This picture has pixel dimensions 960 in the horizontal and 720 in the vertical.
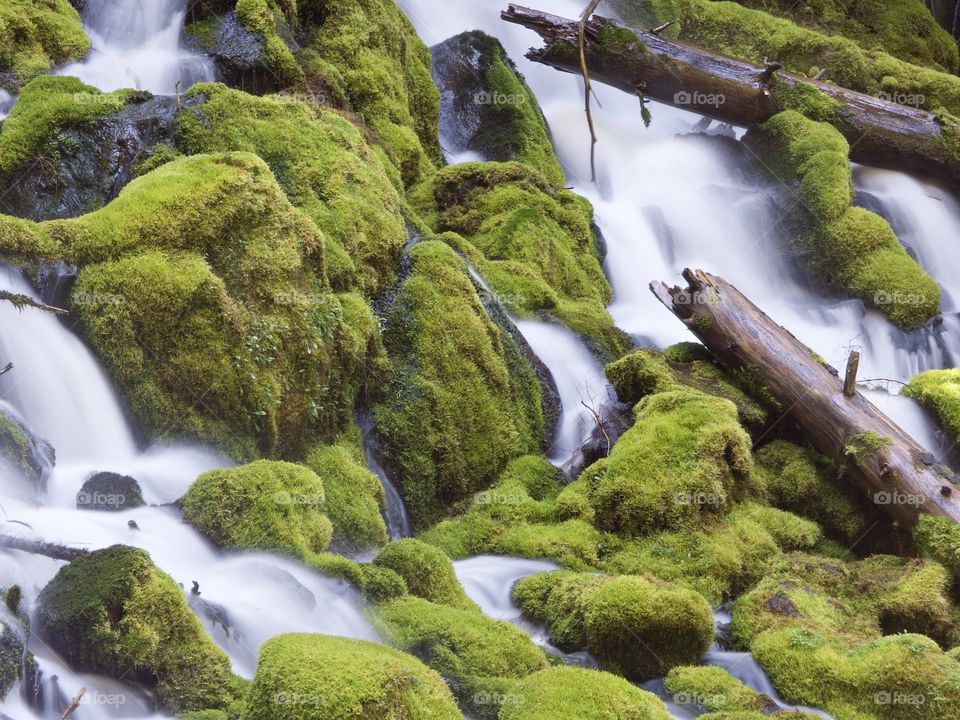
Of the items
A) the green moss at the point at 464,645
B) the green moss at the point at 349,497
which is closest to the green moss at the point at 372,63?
the green moss at the point at 349,497

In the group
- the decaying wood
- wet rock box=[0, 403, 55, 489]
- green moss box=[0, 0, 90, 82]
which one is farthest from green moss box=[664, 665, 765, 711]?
green moss box=[0, 0, 90, 82]

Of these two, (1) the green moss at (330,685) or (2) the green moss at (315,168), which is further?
(2) the green moss at (315,168)

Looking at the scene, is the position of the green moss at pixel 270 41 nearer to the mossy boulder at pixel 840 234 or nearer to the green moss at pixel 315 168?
the green moss at pixel 315 168

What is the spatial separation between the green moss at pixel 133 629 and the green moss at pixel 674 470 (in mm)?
3440

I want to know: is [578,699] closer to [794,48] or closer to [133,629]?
[133,629]

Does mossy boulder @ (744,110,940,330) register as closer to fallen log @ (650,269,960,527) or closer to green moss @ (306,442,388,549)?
fallen log @ (650,269,960,527)

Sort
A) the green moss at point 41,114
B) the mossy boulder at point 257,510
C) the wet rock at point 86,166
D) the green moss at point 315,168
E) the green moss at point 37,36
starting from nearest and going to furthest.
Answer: the mossy boulder at point 257,510 < the wet rock at point 86,166 < the green moss at point 41,114 < the green moss at point 315,168 < the green moss at point 37,36

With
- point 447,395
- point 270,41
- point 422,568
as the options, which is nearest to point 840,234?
point 447,395

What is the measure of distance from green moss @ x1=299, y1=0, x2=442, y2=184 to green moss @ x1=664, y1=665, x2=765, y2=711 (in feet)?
20.1

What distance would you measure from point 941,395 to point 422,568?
18.0ft

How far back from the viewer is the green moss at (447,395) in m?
7.16

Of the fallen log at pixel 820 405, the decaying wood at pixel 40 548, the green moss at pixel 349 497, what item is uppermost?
the decaying wood at pixel 40 548

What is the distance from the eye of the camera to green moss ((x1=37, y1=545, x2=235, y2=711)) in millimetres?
3973

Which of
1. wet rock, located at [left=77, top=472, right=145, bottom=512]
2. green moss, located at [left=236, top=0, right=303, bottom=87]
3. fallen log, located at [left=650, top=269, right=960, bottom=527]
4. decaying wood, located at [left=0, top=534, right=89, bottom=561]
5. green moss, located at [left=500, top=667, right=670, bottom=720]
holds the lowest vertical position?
fallen log, located at [left=650, top=269, right=960, bottom=527]
